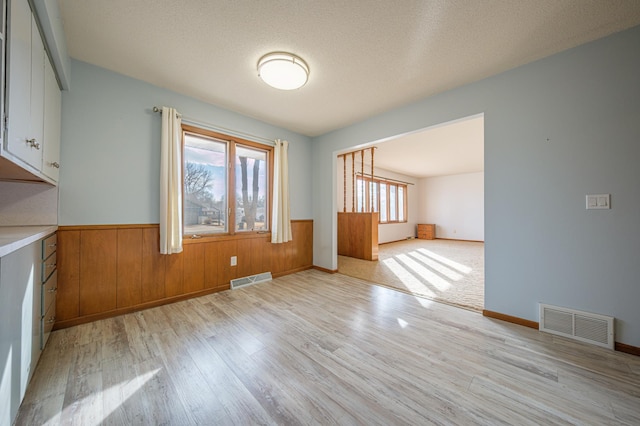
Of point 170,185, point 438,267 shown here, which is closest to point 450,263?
point 438,267

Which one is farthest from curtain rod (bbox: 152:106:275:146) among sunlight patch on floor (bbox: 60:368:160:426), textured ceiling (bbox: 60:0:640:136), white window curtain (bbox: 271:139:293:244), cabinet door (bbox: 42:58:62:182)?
sunlight patch on floor (bbox: 60:368:160:426)

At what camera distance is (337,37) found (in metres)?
1.86

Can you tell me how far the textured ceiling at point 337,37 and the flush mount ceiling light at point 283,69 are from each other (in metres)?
0.08

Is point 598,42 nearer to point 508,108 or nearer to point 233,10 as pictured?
point 508,108

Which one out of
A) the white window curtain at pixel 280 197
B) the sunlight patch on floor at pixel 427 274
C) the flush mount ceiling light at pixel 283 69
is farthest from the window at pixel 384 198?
the flush mount ceiling light at pixel 283 69

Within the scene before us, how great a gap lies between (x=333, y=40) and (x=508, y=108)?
6.15 feet

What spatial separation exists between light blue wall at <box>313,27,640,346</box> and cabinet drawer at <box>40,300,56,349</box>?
389 cm

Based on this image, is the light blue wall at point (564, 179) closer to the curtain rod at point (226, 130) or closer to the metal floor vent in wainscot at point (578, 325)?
the metal floor vent in wainscot at point (578, 325)

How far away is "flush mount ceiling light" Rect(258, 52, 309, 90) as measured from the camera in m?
2.05

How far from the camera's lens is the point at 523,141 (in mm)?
2180

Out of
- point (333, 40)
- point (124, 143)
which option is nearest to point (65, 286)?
point (124, 143)

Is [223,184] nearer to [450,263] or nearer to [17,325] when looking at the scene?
[17,325]

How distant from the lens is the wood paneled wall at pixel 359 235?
509 centimetres

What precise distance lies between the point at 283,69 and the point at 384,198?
6.30 meters
